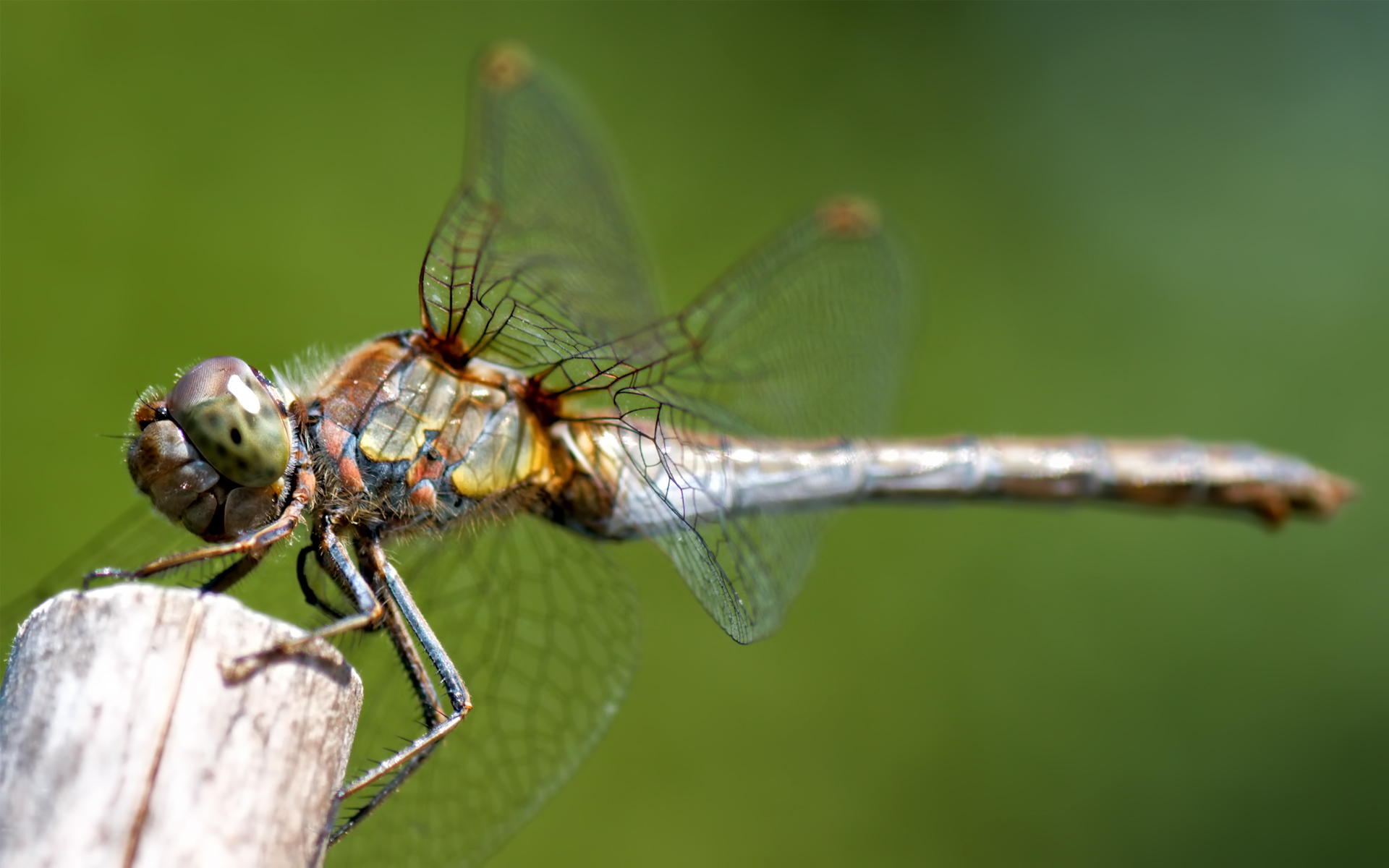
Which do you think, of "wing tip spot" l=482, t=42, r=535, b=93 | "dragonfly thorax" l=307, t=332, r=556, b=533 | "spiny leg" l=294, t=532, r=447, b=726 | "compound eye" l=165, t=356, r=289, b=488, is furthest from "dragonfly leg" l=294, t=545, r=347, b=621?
"wing tip spot" l=482, t=42, r=535, b=93

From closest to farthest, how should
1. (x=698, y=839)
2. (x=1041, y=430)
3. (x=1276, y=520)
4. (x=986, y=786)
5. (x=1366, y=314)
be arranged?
1. (x=1276, y=520)
2. (x=698, y=839)
3. (x=986, y=786)
4. (x=1041, y=430)
5. (x=1366, y=314)

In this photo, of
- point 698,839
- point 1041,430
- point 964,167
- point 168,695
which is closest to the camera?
point 168,695

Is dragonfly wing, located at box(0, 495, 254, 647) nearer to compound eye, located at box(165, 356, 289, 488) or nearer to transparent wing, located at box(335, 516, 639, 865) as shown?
transparent wing, located at box(335, 516, 639, 865)

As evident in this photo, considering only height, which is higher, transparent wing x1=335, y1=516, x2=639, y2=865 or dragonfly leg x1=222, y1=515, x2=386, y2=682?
dragonfly leg x1=222, y1=515, x2=386, y2=682

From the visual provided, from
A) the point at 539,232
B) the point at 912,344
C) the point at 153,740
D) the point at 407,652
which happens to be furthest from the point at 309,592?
the point at 912,344

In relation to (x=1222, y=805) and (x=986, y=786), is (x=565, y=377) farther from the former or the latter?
(x=1222, y=805)

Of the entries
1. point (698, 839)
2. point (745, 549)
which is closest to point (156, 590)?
point (745, 549)
